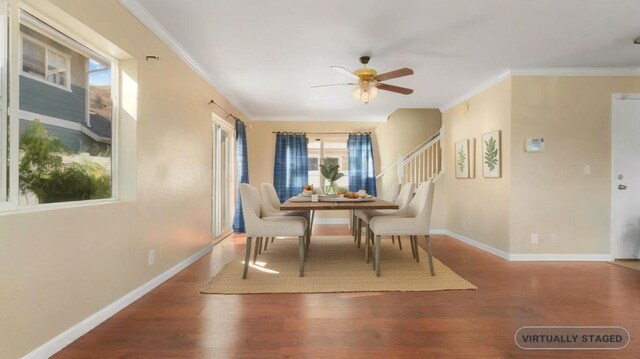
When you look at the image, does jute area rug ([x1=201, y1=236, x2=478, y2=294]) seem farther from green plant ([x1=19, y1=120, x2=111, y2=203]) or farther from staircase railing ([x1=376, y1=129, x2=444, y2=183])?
staircase railing ([x1=376, y1=129, x2=444, y2=183])

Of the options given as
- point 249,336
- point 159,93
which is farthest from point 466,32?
point 249,336

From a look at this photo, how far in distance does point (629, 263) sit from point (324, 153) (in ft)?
16.4

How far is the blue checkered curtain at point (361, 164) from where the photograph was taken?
6.49 metres

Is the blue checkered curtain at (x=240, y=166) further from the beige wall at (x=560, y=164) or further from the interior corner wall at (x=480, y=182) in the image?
the beige wall at (x=560, y=164)

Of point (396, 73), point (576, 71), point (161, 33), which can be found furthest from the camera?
point (576, 71)

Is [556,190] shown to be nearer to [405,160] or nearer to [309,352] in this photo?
[405,160]

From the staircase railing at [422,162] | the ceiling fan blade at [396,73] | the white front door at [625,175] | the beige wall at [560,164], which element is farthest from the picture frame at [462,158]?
the ceiling fan blade at [396,73]

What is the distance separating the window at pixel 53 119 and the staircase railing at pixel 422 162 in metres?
4.95

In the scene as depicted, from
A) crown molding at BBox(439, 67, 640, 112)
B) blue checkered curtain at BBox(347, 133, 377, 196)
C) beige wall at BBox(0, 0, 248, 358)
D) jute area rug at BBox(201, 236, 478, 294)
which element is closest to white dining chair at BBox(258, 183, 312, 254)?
jute area rug at BBox(201, 236, 478, 294)

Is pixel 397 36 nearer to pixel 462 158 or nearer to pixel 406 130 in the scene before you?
pixel 462 158

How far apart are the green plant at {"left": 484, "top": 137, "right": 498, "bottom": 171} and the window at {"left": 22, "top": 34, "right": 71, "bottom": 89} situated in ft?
14.4

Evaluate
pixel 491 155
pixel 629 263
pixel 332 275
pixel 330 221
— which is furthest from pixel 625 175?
pixel 330 221

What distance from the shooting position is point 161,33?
2.78 m

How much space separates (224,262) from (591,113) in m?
4.75
